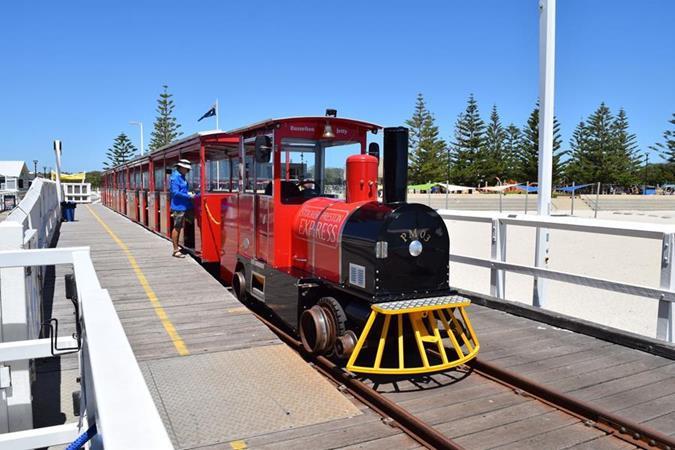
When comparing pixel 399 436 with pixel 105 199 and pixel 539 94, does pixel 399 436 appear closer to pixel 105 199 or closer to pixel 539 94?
pixel 539 94

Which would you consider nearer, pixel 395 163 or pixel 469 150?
pixel 395 163

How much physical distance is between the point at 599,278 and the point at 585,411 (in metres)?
2.71

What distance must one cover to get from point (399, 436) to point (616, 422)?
158cm

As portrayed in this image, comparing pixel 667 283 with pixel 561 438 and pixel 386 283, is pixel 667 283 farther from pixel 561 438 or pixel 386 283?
pixel 386 283

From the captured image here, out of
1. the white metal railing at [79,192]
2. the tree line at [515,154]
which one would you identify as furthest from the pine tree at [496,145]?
the white metal railing at [79,192]

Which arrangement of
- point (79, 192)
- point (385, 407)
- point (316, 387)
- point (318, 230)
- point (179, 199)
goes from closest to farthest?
1. point (385, 407)
2. point (316, 387)
3. point (318, 230)
4. point (179, 199)
5. point (79, 192)

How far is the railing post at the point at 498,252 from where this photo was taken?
715 centimetres

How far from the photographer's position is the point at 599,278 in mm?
6344

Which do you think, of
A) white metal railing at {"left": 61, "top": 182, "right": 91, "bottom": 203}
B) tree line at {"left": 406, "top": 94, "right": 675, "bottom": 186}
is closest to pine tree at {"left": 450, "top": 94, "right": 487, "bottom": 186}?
tree line at {"left": 406, "top": 94, "right": 675, "bottom": 186}

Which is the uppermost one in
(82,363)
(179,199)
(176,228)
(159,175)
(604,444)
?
(159,175)

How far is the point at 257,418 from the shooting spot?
3.92 meters

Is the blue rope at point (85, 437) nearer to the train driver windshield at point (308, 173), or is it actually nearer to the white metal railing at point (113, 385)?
the white metal railing at point (113, 385)

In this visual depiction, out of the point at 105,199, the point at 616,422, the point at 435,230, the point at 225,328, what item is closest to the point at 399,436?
the point at 616,422

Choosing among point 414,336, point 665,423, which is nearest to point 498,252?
point 414,336
